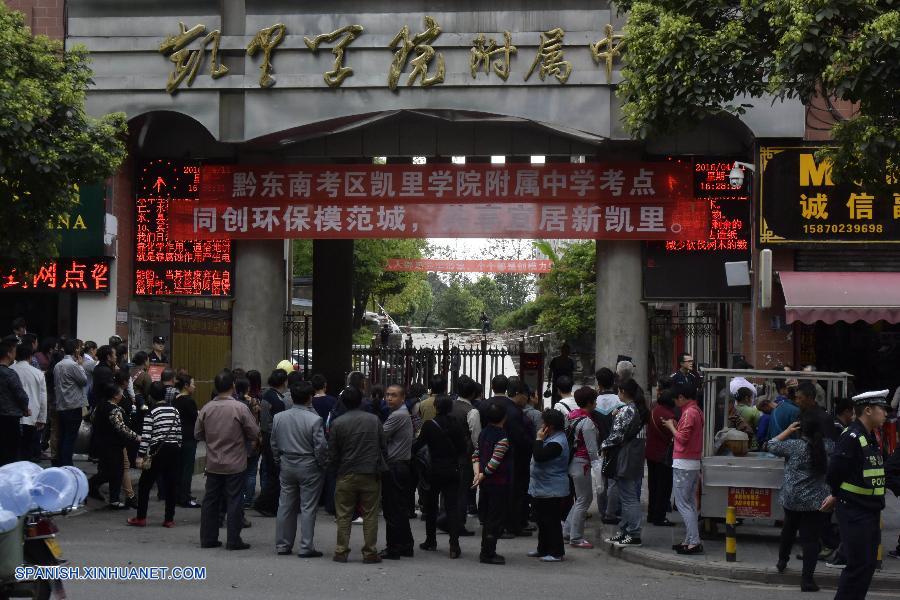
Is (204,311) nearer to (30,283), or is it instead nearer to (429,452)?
(30,283)

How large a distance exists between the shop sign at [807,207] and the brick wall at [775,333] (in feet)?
1.79

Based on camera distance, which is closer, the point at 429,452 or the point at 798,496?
the point at 798,496

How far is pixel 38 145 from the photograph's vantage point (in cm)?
1502

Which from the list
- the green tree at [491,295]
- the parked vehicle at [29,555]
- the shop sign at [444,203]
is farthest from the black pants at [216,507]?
the green tree at [491,295]

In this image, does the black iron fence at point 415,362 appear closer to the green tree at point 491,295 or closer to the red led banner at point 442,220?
the red led banner at point 442,220

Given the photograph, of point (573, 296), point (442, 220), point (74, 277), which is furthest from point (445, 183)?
point (573, 296)

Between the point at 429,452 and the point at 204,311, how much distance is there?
48.0 ft

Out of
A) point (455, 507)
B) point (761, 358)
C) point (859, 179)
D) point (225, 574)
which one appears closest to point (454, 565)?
point (455, 507)

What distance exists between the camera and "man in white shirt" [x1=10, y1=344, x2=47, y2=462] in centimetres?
1410

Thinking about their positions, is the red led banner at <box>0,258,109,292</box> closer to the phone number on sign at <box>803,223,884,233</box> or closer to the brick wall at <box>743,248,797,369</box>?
the brick wall at <box>743,248,797,369</box>

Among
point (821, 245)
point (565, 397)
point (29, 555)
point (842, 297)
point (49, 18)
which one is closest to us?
point (29, 555)

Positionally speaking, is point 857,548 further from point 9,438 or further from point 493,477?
point 9,438

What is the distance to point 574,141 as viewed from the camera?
70.6 feet

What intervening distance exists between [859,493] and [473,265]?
3458 centimetres
